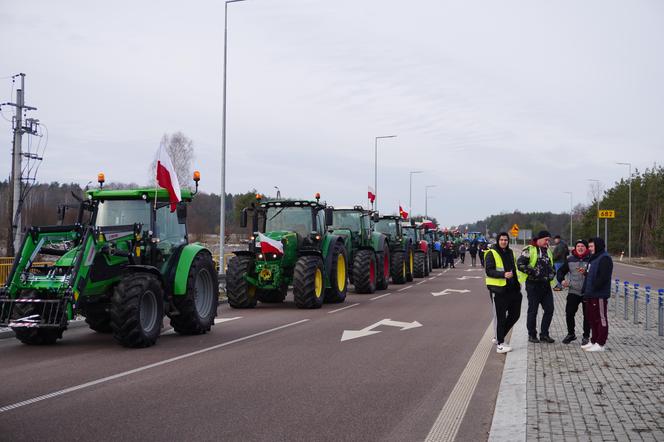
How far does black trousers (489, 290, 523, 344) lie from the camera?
35.7 ft

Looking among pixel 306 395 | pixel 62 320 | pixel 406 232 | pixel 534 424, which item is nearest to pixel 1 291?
pixel 62 320

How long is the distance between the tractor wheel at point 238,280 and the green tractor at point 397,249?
450 inches

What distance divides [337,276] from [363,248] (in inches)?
185

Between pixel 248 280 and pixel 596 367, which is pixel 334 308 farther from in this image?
pixel 596 367

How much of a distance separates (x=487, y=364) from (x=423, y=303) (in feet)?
32.0

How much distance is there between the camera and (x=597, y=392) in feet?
24.5

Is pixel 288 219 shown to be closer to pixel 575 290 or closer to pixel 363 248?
pixel 363 248

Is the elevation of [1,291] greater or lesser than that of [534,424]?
greater

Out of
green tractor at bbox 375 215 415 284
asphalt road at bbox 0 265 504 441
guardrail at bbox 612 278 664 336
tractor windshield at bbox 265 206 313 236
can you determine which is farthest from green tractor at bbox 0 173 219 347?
green tractor at bbox 375 215 415 284

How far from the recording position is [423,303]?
64.5 feet

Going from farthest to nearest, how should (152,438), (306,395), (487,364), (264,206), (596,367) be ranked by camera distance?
1. (264,206)
2. (487,364)
3. (596,367)
4. (306,395)
5. (152,438)

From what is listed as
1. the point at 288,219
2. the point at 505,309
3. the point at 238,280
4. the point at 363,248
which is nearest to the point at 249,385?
→ the point at 505,309

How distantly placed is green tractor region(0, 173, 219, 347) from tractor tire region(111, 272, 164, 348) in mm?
→ 15

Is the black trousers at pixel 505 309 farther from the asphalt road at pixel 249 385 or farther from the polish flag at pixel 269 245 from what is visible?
the polish flag at pixel 269 245
